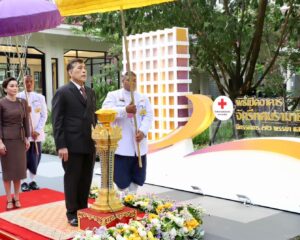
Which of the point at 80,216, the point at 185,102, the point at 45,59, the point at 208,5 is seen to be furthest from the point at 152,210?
the point at 45,59

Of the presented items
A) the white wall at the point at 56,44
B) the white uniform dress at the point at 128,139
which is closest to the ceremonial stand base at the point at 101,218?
the white uniform dress at the point at 128,139

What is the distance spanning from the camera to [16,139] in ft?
16.8

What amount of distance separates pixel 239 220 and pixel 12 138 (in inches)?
103

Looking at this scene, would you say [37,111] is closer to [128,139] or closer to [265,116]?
[128,139]

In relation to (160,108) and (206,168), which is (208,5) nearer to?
(160,108)

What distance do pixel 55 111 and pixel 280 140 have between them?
252cm

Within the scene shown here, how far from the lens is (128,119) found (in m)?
4.87

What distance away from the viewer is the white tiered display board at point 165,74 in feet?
20.4

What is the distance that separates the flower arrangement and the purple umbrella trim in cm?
225

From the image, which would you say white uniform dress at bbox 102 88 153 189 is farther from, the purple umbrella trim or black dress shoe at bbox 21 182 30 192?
black dress shoe at bbox 21 182 30 192

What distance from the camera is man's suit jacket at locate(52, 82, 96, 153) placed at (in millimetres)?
4129

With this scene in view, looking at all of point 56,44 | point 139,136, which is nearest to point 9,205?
point 139,136

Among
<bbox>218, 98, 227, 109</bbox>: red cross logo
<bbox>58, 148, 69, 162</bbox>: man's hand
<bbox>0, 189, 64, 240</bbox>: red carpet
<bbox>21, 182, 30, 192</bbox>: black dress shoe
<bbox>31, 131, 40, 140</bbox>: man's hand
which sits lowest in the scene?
<bbox>0, 189, 64, 240</bbox>: red carpet

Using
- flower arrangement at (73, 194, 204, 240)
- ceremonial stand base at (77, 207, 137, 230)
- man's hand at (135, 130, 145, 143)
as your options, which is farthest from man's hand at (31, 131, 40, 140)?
ceremonial stand base at (77, 207, 137, 230)
